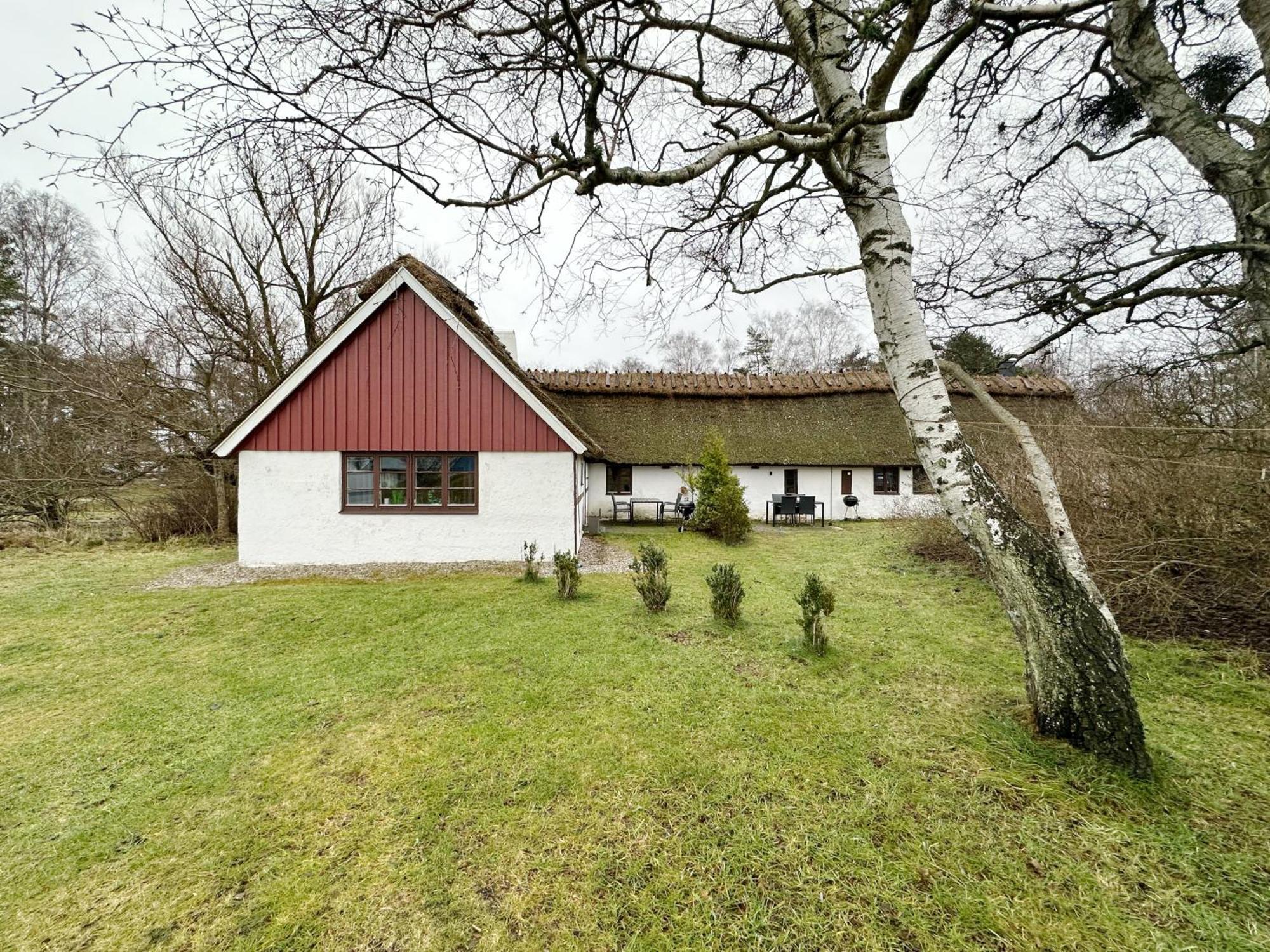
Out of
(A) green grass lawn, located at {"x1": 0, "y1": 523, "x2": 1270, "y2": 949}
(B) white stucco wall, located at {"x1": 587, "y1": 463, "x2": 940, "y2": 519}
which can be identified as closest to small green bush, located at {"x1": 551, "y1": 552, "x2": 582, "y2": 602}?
(A) green grass lawn, located at {"x1": 0, "y1": 523, "x2": 1270, "y2": 949}

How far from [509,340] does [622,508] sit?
6939 mm

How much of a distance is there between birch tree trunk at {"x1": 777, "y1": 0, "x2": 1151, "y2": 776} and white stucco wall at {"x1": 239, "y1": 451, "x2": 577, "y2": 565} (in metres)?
7.33

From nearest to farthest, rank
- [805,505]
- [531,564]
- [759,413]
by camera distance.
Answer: [531,564] < [805,505] < [759,413]

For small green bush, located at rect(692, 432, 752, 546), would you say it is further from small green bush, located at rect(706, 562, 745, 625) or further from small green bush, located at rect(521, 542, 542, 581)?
small green bush, located at rect(706, 562, 745, 625)

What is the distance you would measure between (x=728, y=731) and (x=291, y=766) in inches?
125

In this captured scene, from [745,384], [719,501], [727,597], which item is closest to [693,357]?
[745,384]

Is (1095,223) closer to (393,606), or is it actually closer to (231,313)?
(393,606)

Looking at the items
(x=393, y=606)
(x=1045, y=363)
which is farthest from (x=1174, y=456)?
(x=393, y=606)

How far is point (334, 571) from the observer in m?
9.18

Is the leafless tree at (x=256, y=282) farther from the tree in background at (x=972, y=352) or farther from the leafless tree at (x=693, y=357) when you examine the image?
the leafless tree at (x=693, y=357)

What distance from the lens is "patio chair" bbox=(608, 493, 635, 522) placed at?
16.3 metres

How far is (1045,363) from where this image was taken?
5.23 meters

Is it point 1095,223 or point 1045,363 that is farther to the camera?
point 1045,363

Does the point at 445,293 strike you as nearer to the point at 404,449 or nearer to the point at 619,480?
the point at 404,449
